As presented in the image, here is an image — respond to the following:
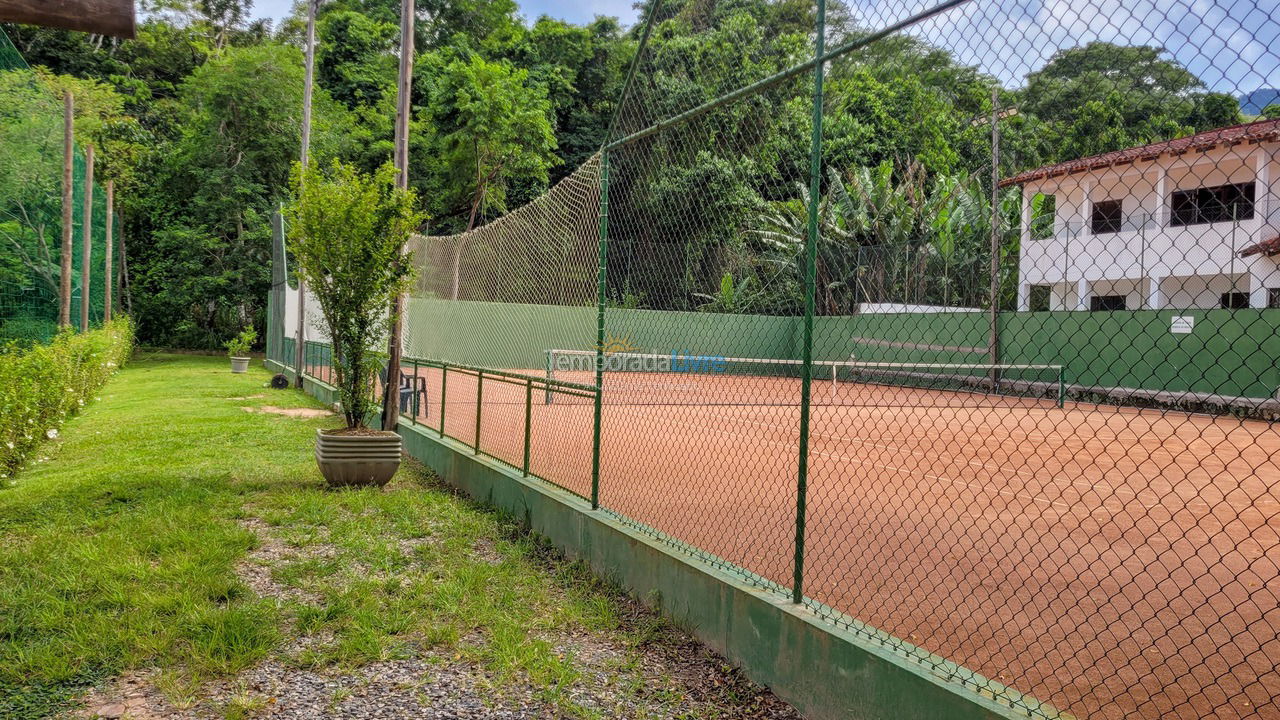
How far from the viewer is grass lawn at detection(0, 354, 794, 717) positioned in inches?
117

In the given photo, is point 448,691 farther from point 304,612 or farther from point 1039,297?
point 1039,297

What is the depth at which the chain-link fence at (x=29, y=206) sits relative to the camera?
14.4 metres

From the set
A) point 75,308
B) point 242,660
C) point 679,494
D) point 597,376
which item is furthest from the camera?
point 75,308

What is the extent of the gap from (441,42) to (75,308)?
69.6 feet

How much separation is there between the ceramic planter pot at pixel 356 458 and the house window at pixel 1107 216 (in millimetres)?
5580

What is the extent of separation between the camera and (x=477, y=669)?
127 inches

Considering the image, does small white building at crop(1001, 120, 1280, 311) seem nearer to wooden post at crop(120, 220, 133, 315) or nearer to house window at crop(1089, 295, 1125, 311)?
house window at crop(1089, 295, 1125, 311)

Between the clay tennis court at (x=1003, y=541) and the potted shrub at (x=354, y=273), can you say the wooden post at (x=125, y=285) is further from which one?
the potted shrub at (x=354, y=273)

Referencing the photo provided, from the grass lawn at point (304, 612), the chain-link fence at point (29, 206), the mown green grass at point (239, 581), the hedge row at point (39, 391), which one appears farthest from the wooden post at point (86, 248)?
the grass lawn at point (304, 612)

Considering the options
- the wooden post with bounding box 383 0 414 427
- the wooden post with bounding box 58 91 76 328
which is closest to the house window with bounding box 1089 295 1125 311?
the wooden post with bounding box 383 0 414 427

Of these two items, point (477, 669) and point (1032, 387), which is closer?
point (477, 669)

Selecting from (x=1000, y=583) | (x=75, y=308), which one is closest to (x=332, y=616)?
(x=1000, y=583)

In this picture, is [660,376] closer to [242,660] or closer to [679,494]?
[679,494]

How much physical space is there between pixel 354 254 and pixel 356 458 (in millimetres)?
1647
